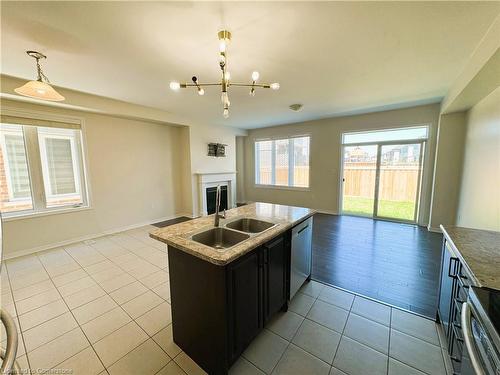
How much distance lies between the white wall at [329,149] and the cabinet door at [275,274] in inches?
158

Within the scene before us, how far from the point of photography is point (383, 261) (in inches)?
116

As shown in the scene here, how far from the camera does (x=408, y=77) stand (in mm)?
2820

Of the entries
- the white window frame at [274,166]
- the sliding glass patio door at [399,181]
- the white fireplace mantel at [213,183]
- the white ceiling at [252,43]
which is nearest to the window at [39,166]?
the white ceiling at [252,43]

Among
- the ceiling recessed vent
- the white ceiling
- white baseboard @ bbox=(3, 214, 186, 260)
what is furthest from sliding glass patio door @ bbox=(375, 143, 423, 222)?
white baseboard @ bbox=(3, 214, 186, 260)

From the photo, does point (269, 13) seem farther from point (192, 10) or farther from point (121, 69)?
point (121, 69)

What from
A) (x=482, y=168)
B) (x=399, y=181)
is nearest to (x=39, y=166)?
(x=482, y=168)

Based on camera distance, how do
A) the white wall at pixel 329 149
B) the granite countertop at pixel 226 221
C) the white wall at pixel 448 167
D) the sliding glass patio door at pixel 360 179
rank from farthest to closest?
the sliding glass patio door at pixel 360 179
the white wall at pixel 329 149
the white wall at pixel 448 167
the granite countertop at pixel 226 221

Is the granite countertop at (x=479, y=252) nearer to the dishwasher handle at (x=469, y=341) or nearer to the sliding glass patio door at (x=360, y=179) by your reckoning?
the dishwasher handle at (x=469, y=341)

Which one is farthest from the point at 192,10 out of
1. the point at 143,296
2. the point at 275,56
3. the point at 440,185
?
the point at 440,185

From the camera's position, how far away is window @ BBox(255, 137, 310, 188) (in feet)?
19.6

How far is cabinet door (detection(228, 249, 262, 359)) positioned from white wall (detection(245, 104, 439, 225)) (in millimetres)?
4423

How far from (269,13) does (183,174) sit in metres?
4.39

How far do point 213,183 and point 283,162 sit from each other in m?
2.30

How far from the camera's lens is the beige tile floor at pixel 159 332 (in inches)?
58.8
